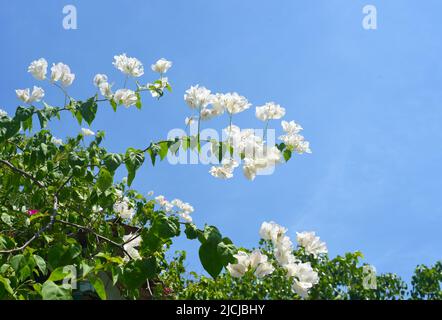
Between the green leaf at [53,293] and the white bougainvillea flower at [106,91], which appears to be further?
the white bougainvillea flower at [106,91]

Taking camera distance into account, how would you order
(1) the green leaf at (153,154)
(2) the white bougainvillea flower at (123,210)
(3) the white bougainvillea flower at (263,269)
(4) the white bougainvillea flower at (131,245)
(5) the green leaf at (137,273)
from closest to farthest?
(3) the white bougainvillea flower at (263,269) → (5) the green leaf at (137,273) → (4) the white bougainvillea flower at (131,245) → (1) the green leaf at (153,154) → (2) the white bougainvillea flower at (123,210)

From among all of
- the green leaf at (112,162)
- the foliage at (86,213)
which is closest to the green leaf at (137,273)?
the foliage at (86,213)

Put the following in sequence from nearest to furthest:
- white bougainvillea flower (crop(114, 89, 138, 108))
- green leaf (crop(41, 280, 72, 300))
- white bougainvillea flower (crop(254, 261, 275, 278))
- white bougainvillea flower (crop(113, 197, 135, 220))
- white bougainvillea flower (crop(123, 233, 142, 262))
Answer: green leaf (crop(41, 280, 72, 300)), white bougainvillea flower (crop(254, 261, 275, 278)), white bougainvillea flower (crop(123, 233, 142, 262)), white bougainvillea flower (crop(114, 89, 138, 108)), white bougainvillea flower (crop(113, 197, 135, 220))

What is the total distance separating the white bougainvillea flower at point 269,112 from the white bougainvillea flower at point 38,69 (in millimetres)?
1279

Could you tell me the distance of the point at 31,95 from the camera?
118 inches

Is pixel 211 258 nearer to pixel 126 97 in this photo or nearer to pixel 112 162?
pixel 112 162

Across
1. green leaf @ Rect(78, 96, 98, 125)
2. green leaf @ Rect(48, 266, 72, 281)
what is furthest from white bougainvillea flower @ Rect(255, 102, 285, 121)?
green leaf @ Rect(48, 266, 72, 281)

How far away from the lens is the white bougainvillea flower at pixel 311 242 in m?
2.03

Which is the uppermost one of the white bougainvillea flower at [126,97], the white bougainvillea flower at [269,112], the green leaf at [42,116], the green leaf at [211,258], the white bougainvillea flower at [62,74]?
the white bougainvillea flower at [62,74]

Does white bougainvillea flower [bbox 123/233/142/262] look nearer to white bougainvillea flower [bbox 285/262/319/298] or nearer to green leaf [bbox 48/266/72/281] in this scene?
green leaf [bbox 48/266/72/281]

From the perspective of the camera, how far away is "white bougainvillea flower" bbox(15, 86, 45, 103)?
2975 millimetres

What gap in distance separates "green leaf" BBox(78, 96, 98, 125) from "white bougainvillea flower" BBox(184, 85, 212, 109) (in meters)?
0.64

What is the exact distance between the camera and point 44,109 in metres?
2.81

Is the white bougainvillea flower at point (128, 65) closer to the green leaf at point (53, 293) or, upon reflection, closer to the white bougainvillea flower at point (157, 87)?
the white bougainvillea flower at point (157, 87)
